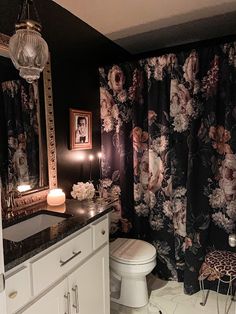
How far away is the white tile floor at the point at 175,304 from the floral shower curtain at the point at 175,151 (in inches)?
4.2

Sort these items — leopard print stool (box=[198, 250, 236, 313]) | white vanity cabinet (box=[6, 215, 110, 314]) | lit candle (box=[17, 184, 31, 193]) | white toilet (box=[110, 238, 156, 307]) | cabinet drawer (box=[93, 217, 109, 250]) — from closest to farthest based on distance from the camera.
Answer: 1. white vanity cabinet (box=[6, 215, 110, 314])
2. cabinet drawer (box=[93, 217, 109, 250])
3. lit candle (box=[17, 184, 31, 193])
4. leopard print stool (box=[198, 250, 236, 313])
5. white toilet (box=[110, 238, 156, 307])

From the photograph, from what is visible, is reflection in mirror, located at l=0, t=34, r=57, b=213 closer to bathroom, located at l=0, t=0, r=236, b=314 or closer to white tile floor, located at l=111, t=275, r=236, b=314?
bathroom, located at l=0, t=0, r=236, b=314

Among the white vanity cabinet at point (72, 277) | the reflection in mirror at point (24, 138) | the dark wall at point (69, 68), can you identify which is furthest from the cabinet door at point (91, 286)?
the dark wall at point (69, 68)

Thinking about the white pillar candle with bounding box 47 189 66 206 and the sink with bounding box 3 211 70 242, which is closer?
the sink with bounding box 3 211 70 242

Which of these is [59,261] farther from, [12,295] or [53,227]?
[12,295]

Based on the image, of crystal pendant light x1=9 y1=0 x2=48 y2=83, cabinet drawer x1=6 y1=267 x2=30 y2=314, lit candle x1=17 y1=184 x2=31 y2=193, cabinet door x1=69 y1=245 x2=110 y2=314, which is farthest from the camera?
lit candle x1=17 y1=184 x2=31 y2=193

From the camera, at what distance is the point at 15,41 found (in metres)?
1.30

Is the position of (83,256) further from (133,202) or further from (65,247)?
(133,202)

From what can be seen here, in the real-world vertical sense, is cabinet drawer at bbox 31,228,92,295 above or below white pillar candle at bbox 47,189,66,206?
below

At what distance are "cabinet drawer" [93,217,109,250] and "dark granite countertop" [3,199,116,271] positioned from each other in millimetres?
56

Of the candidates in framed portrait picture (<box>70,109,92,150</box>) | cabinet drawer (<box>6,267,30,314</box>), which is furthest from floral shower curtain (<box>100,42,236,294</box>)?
cabinet drawer (<box>6,267,30,314</box>)

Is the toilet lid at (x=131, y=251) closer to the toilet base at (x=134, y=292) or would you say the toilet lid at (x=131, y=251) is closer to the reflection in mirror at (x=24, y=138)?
the toilet base at (x=134, y=292)

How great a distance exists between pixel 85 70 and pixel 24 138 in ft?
3.16

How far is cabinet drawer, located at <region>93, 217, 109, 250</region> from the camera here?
62.1 inches
